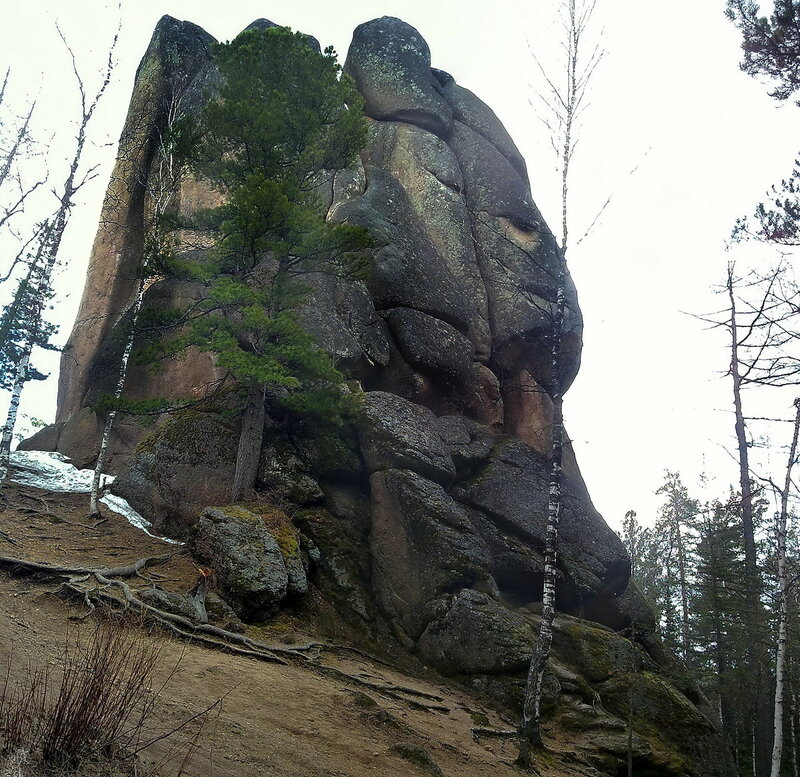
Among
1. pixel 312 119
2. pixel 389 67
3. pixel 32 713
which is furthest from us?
pixel 389 67

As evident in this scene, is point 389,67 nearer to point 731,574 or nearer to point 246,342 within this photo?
point 246,342

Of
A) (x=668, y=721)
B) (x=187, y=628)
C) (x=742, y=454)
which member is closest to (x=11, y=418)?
(x=187, y=628)

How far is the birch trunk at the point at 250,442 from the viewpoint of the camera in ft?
43.2

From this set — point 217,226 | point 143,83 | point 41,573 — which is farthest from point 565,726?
point 143,83

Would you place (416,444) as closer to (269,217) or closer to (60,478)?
(269,217)

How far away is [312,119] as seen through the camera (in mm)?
13828

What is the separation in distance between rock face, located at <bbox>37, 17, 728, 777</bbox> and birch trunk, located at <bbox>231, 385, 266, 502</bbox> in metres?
0.64

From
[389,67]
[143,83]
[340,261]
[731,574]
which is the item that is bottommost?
[731,574]

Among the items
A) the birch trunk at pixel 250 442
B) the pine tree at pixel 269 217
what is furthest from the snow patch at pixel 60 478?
the pine tree at pixel 269 217

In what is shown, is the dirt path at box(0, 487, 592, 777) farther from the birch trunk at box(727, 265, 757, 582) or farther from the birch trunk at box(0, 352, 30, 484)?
the birch trunk at box(727, 265, 757, 582)

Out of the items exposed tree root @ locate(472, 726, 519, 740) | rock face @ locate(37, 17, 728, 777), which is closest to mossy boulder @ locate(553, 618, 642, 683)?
rock face @ locate(37, 17, 728, 777)

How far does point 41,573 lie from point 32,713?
6.81m

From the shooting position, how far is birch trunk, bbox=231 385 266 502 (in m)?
13.2

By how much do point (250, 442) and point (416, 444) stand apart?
4059 millimetres
